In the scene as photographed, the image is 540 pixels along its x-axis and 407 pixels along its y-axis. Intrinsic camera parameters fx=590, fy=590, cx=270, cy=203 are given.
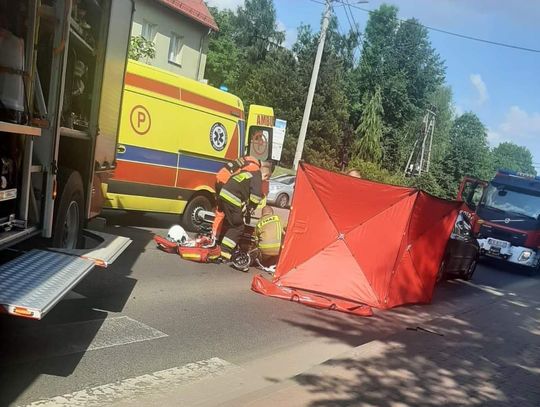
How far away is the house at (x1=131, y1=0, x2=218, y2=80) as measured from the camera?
26.8 meters

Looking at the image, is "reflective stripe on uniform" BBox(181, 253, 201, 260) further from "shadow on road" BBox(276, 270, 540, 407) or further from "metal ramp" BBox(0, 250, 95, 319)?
"metal ramp" BBox(0, 250, 95, 319)

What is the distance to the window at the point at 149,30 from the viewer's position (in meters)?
27.2

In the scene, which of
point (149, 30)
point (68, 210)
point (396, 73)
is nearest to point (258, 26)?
point (396, 73)

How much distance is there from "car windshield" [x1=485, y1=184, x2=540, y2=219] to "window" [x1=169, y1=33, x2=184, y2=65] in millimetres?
17227

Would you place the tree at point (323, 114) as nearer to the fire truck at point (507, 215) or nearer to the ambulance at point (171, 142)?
the fire truck at point (507, 215)

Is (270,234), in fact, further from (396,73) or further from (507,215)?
A: (396,73)

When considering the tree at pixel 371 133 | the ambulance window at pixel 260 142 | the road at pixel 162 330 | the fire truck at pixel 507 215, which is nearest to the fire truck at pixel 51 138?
the road at pixel 162 330

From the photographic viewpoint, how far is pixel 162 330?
18.1ft

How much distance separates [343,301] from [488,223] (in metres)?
11.1

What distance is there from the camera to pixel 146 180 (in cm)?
1002

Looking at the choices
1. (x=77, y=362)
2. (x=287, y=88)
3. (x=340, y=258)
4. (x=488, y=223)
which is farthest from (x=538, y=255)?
(x=287, y=88)

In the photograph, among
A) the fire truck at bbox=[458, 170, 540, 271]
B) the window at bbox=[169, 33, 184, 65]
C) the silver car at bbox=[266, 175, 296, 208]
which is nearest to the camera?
the fire truck at bbox=[458, 170, 540, 271]

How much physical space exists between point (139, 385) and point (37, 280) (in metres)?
1.04

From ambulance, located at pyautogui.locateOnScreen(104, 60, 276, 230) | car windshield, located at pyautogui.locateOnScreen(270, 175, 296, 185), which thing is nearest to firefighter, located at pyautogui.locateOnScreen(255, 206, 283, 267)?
ambulance, located at pyautogui.locateOnScreen(104, 60, 276, 230)
